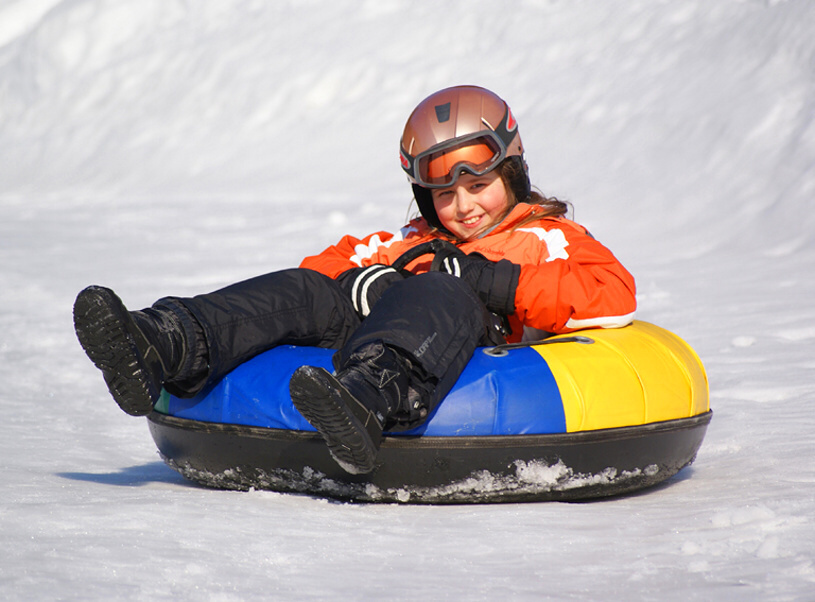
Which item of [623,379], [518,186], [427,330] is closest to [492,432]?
[427,330]

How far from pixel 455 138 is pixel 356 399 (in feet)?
5.04

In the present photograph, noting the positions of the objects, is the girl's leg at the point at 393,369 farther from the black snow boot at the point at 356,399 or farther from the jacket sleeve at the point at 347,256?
the jacket sleeve at the point at 347,256

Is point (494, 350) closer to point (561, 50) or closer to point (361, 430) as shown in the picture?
point (361, 430)

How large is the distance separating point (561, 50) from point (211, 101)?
559cm

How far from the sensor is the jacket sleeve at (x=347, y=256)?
3.61 m

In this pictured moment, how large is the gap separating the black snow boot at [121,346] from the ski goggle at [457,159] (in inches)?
57.0

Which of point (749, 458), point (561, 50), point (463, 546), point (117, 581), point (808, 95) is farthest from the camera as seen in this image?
point (561, 50)

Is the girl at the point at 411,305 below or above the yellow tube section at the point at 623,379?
above

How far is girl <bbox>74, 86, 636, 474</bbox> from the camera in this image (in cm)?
239

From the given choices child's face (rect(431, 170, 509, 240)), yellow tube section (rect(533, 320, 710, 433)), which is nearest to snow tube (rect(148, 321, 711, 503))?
yellow tube section (rect(533, 320, 710, 433))

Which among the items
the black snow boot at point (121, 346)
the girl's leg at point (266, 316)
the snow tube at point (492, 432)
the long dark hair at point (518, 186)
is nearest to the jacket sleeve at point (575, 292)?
the snow tube at point (492, 432)

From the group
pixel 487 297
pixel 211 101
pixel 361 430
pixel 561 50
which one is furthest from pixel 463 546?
pixel 211 101

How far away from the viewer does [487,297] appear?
2.97 m

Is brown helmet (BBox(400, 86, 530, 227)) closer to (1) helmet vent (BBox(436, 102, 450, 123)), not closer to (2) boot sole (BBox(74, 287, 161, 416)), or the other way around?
(1) helmet vent (BBox(436, 102, 450, 123))
